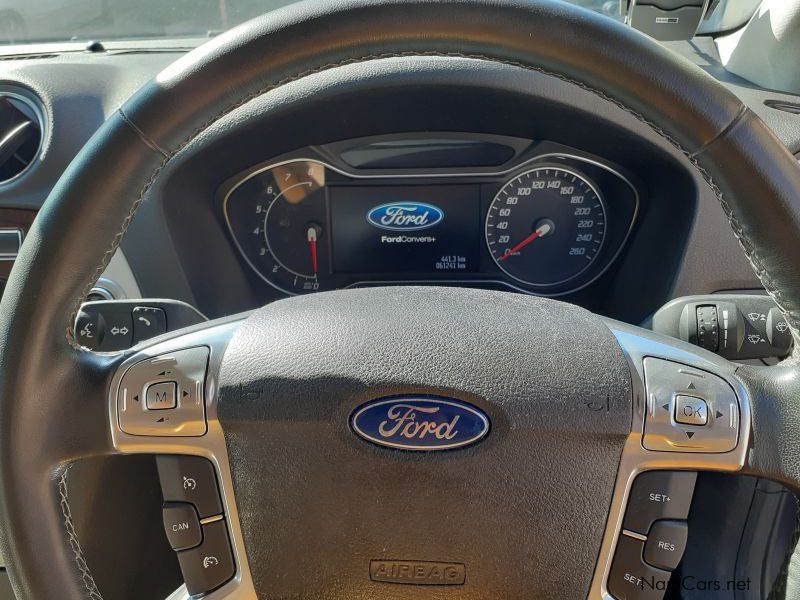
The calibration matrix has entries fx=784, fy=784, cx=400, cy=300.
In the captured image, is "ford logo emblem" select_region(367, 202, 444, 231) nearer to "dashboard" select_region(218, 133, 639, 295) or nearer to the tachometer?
"dashboard" select_region(218, 133, 639, 295)

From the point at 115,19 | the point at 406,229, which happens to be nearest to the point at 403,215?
the point at 406,229

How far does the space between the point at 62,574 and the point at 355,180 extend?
1.13m

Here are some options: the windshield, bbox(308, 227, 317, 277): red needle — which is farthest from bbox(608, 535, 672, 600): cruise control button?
the windshield

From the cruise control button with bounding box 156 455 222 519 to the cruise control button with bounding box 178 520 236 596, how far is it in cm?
2

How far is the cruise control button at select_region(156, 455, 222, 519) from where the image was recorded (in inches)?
35.3

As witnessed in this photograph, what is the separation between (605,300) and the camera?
6.08ft

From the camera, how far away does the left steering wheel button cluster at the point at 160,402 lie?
0.87 metres

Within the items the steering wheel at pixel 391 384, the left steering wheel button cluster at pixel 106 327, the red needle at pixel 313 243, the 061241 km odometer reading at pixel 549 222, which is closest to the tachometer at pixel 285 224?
the red needle at pixel 313 243

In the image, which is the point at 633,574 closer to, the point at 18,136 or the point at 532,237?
the point at 532,237

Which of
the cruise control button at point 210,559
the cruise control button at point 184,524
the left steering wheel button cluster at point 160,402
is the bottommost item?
the cruise control button at point 210,559

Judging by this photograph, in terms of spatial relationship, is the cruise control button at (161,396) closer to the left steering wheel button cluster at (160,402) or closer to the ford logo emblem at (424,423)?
the left steering wheel button cluster at (160,402)

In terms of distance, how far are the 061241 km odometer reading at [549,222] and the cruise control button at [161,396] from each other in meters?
1.11

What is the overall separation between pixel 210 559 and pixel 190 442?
0.15 meters

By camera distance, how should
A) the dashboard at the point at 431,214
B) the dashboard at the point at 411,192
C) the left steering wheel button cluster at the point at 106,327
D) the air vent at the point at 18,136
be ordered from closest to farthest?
the left steering wheel button cluster at the point at 106,327 → the dashboard at the point at 411,192 → the air vent at the point at 18,136 → the dashboard at the point at 431,214
